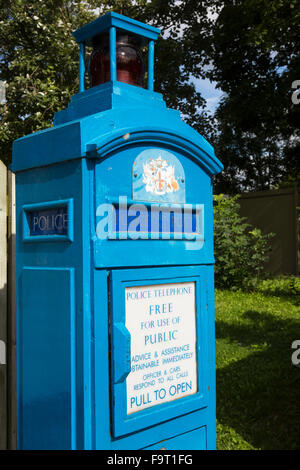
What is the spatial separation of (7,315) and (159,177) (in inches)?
48.6

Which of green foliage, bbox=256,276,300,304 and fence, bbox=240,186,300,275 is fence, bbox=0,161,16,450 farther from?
fence, bbox=240,186,300,275

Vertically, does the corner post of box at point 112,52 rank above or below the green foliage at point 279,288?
above

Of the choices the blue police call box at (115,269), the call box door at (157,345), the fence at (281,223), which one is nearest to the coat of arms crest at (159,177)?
the blue police call box at (115,269)

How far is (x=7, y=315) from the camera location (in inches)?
105

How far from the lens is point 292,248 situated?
36.7 feet

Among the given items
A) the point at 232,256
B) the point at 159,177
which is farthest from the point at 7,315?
the point at 232,256

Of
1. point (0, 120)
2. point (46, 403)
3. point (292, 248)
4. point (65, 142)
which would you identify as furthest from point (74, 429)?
point (292, 248)

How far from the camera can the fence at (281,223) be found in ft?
36.7

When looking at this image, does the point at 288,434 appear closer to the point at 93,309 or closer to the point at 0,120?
the point at 93,309

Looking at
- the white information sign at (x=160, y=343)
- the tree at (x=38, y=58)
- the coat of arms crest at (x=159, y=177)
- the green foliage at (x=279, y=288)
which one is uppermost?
the tree at (x=38, y=58)

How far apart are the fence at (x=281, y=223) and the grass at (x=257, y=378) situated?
4089 millimetres

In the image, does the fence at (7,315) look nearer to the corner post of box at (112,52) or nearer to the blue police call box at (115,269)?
the blue police call box at (115,269)

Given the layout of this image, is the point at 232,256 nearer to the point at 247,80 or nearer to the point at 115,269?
the point at 115,269

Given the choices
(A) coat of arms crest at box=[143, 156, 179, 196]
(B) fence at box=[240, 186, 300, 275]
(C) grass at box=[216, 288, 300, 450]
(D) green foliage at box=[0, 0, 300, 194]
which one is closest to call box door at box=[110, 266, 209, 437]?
(A) coat of arms crest at box=[143, 156, 179, 196]
